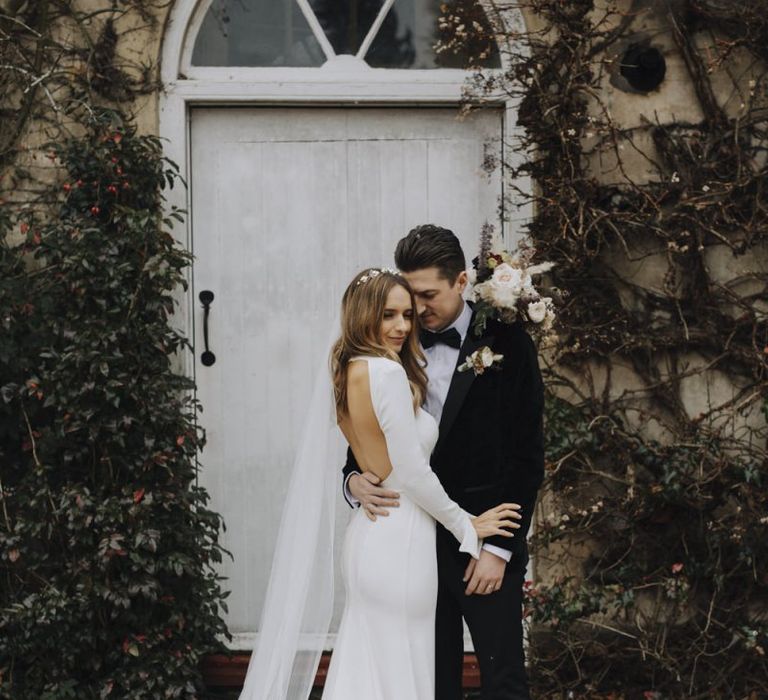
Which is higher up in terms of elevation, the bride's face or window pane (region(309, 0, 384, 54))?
window pane (region(309, 0, 384, 54))

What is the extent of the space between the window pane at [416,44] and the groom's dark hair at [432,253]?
6.63 ft

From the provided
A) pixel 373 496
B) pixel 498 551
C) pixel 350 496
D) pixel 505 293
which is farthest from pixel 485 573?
pixel 505 293

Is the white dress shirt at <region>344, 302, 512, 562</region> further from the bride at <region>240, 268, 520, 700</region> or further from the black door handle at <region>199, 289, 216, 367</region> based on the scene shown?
the black door handle at <region>199, 289, 216, 367</region>

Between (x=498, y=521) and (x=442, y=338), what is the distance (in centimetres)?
62

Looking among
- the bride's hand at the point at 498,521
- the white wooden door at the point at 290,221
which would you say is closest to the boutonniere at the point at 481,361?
the bride's hand at the point at 498,521

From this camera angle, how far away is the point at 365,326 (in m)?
3.41

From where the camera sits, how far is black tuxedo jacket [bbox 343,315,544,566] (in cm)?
351

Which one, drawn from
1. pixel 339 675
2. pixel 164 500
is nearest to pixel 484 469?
pixel 339 675

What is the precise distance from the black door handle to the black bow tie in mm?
1879

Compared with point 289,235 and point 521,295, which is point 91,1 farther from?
point 521,295

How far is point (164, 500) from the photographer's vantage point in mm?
4754

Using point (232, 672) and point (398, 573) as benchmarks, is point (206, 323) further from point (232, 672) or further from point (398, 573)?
point (398, 573)

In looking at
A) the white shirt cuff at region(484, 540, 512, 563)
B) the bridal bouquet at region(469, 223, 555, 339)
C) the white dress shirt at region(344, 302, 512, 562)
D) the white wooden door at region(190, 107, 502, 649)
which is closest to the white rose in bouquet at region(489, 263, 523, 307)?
the bridal bouquet at region(469, 223, 555, 339)

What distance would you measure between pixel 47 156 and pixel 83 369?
3.32 feet
